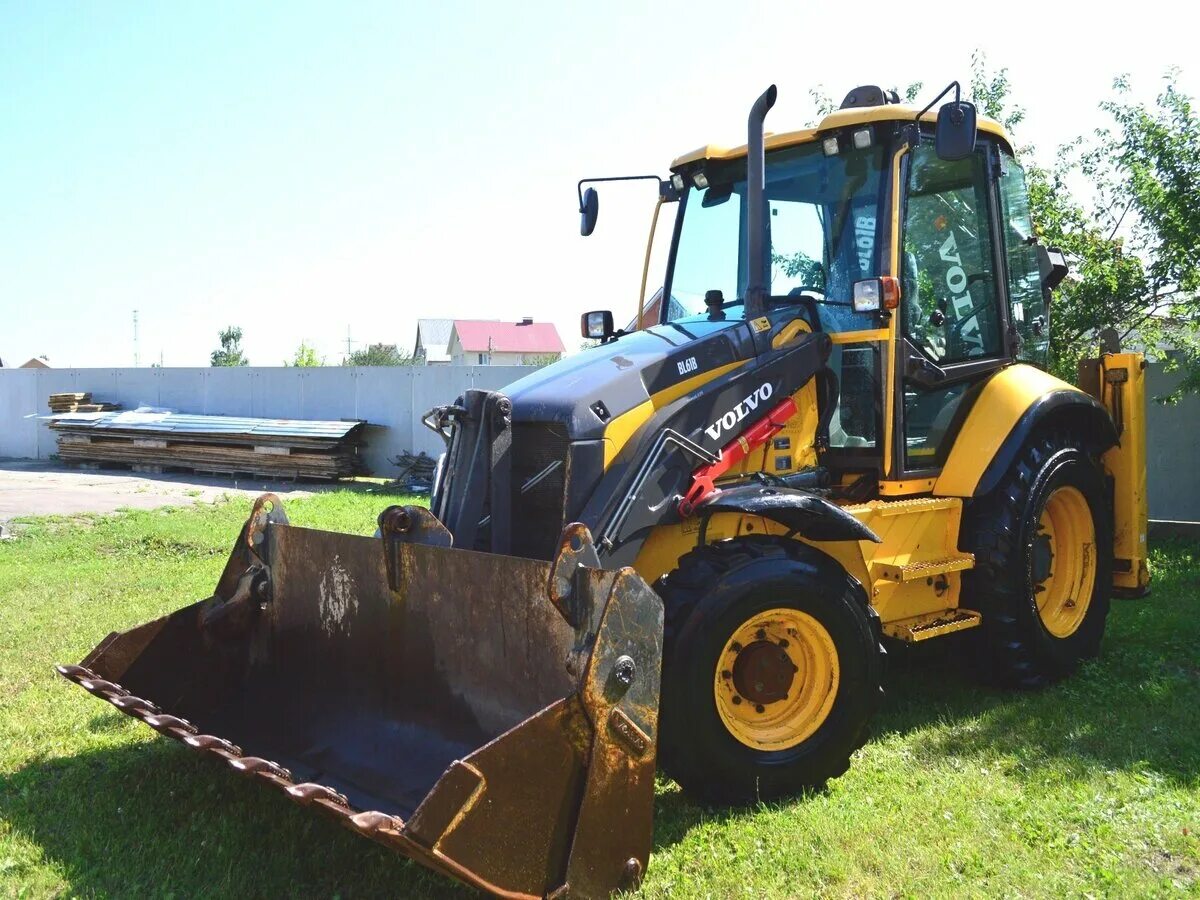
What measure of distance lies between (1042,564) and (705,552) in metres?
2.51

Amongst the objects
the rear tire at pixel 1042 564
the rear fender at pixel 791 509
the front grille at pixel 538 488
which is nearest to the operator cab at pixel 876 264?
the rear tire at pixel 1042 564

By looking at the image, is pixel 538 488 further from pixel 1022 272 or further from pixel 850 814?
pixel 1022 272

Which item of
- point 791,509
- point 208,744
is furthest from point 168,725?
point 791,509

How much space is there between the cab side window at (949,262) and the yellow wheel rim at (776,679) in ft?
5.82

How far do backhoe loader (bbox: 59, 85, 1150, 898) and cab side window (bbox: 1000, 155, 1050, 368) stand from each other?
0.09ft

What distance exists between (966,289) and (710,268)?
53.1 inches

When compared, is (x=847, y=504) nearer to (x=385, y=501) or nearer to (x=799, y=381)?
(x=799, y=381)

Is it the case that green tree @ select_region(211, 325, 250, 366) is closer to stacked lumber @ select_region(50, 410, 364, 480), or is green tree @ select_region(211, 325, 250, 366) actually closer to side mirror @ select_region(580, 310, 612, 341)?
stacked lumber @ select_region(50, 410, 364, 480)

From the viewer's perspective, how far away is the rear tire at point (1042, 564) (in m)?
5.23

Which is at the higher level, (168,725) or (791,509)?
(791,509)

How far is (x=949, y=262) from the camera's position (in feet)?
17.7

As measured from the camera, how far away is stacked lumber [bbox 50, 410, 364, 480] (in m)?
18.2

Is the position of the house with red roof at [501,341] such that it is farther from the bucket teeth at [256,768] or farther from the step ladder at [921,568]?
the bucket teeth at [256,768]

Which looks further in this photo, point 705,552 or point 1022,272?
point 1022,272
